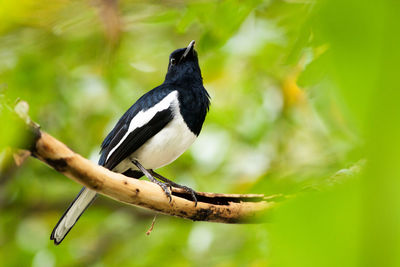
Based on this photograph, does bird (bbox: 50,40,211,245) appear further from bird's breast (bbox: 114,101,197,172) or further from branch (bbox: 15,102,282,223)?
branch (bbox: 15,102,282,223)

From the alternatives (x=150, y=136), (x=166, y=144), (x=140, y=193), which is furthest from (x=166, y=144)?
(x=140, y=193)

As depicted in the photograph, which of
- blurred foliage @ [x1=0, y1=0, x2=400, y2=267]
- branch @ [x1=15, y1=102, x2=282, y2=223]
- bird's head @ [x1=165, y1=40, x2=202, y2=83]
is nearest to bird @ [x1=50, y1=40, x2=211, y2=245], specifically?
bird's head @ [x1=165, y1=40, x2=202, y2=83]

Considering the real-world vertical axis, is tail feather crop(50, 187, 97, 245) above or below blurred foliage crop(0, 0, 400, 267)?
below

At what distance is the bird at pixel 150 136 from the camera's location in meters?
2.97

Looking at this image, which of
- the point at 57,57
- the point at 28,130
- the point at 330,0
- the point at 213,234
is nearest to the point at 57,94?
the point at 57,57

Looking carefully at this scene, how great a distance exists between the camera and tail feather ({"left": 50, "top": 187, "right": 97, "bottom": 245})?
292 cm

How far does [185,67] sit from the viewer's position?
3600 millimetres

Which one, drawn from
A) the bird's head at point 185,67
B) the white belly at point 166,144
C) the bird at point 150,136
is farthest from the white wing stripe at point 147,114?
the bird's head at point 185,67

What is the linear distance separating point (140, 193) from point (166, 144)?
1110mm

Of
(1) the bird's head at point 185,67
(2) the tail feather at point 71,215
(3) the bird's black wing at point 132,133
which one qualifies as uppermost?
(1) the bird's head at point 185,67

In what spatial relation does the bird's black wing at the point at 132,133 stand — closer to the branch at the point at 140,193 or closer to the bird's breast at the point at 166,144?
the bird's breast at the point at 166,144

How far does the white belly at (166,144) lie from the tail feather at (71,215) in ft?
1.12

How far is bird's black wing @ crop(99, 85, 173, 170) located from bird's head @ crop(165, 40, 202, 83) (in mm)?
302

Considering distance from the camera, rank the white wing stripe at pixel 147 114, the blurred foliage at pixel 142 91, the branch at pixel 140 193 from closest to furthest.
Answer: the branch at pixel 140 193 < the white wing stripe at pixel 147 114 < the blurred foliage at pixel 142 91
